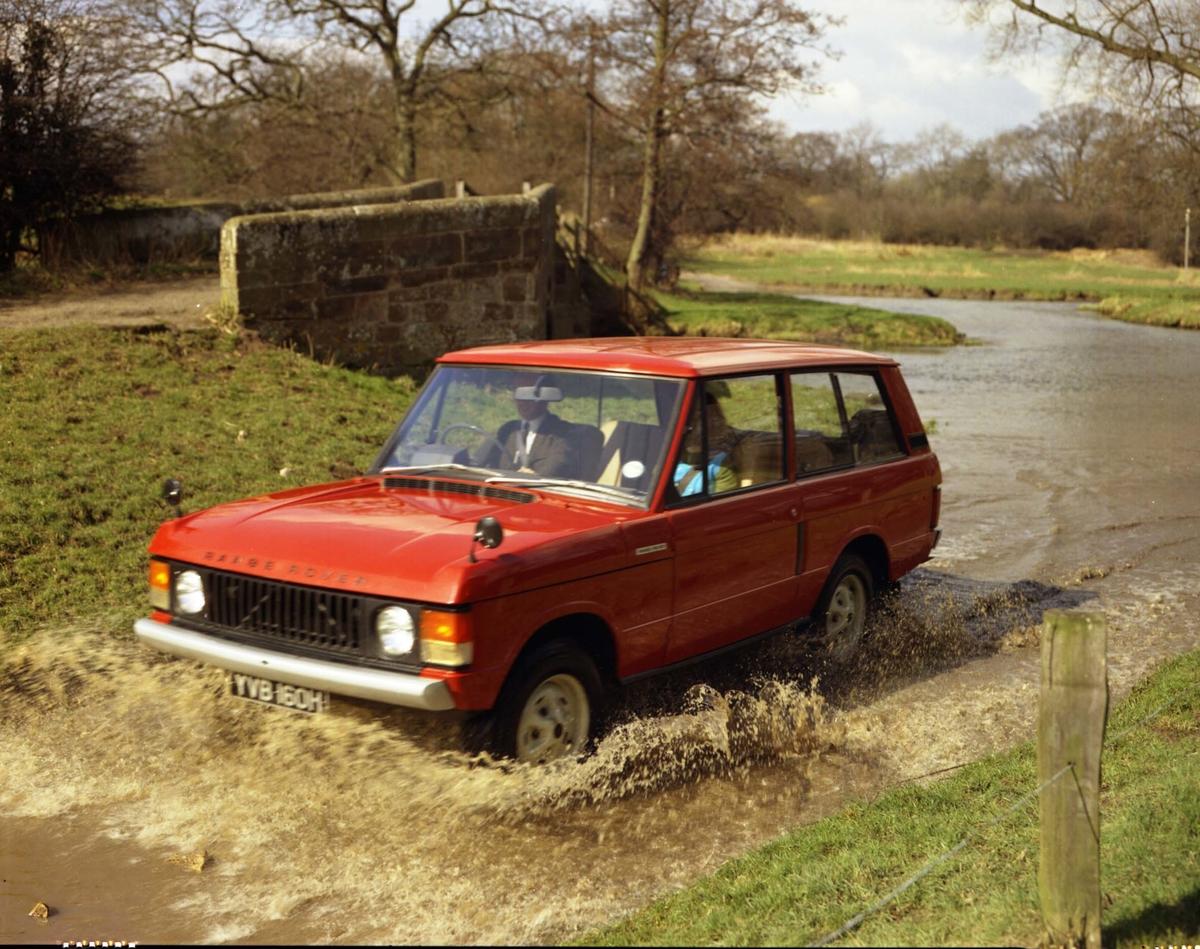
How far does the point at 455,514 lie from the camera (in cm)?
585

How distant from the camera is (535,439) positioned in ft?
21.4

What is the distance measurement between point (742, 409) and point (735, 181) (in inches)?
1184

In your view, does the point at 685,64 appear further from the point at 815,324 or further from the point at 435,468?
the point at 435,468

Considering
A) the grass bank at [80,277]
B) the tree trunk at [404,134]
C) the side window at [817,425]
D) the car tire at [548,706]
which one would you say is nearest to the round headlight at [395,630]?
the car tire at [548,706]

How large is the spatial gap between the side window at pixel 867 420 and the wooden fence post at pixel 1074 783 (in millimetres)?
3741

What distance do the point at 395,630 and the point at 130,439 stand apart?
5795mm

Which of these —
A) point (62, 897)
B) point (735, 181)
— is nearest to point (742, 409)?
point (62, 897)

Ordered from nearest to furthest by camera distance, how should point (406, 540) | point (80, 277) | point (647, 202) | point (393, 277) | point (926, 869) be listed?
point (926, 869), point (406, 540), point (393, 277), point (80, 277), point (647, 202)

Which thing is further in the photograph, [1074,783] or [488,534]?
[488,534]

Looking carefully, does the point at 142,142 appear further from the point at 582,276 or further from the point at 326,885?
the point at 326,885

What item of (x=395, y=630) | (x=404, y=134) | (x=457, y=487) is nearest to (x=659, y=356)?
(x=457, y=487)

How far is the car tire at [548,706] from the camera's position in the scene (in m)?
5.32

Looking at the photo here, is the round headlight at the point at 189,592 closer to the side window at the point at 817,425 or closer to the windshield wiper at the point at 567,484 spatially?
the windshield wiper at the point at 567,484

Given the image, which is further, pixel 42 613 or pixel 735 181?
pixel 735 181
